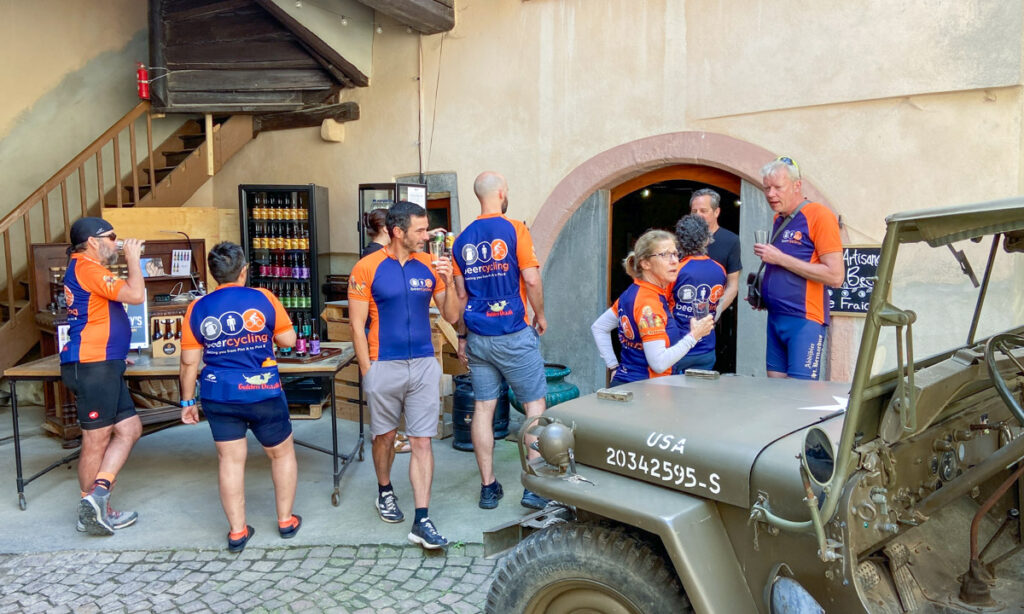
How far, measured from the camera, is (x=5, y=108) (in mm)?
8953

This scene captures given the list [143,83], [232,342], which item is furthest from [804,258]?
[143,83]

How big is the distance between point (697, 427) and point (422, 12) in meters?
5.82

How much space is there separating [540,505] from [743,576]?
2.50 metres

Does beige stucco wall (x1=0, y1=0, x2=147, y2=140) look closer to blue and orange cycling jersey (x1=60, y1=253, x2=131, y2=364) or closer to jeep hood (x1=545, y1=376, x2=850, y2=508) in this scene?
blue and orange cycling jersey (x1=60, y1=253, x2=131, y2=364)

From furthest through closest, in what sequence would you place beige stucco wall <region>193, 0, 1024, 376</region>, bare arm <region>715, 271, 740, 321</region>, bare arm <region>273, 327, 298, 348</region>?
bare arm <region>715, 271, 740, 321</region> → beige stucco wall <region>193, 0, 1024, 376</region> → bare arm <region>273, 327, 298, 348</region>

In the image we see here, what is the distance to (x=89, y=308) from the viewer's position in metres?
4.51

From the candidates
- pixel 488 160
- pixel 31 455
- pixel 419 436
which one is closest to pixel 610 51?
pixel 488 160

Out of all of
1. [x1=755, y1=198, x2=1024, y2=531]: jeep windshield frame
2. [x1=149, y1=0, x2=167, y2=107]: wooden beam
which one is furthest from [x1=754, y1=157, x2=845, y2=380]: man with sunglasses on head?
[x1=149, y1=0, x2=167, y2=107]: wooden beam

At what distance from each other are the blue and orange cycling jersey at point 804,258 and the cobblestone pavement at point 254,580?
2.18 meters

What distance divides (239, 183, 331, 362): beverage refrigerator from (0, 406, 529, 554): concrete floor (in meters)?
2.54

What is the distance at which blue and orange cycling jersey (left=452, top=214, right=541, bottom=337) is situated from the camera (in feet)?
14.7

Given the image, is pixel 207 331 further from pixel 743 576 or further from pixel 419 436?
pixel 743 576

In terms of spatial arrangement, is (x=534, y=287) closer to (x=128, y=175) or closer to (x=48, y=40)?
(x=128, y=175)

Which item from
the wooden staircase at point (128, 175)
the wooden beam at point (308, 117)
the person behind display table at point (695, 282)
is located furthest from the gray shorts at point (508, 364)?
the wooden staircase at point (128, 175)
